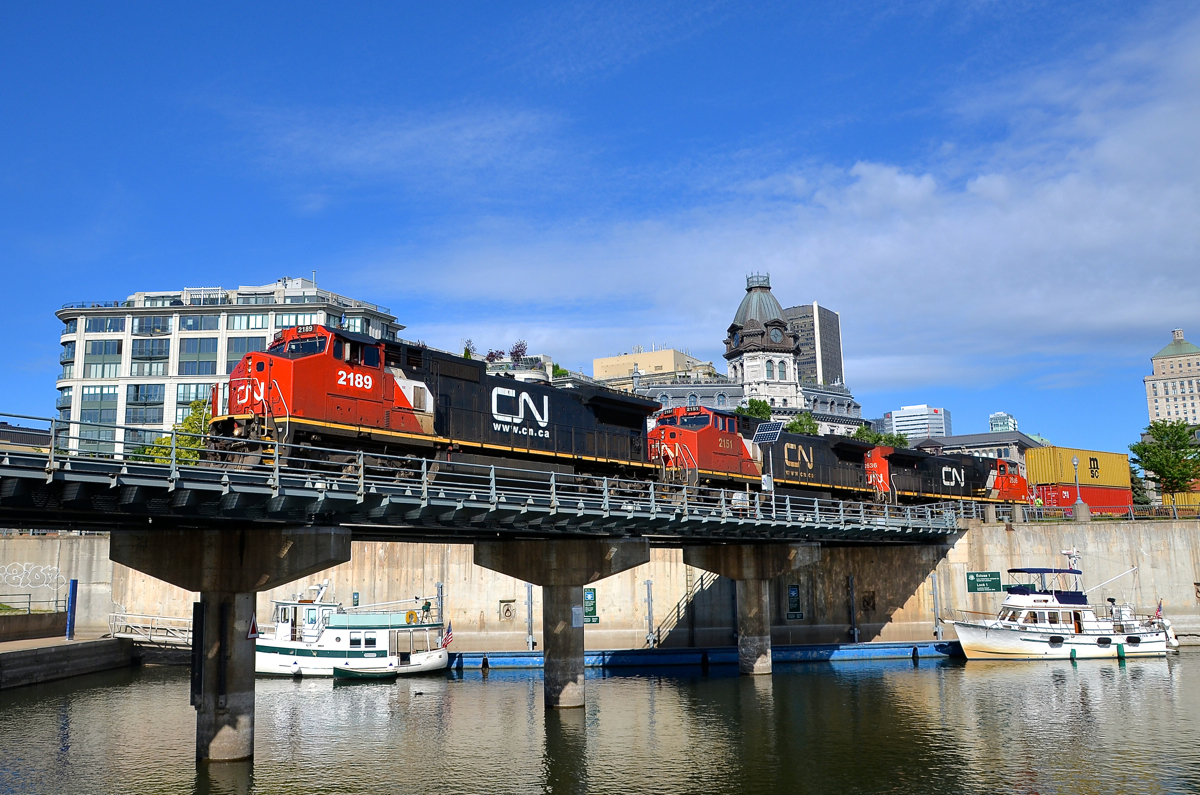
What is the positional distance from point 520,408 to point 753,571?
14257mm

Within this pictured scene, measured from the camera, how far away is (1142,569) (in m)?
48.9

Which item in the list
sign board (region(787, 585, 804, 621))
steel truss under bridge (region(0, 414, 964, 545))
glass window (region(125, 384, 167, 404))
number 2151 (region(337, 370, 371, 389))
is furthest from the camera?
glass window (region(125, 384, 167, 404))

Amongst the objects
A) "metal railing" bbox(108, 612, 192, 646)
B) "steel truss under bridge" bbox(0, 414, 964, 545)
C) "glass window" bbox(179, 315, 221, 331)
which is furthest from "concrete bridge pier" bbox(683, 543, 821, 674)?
"glass window" bbox(179, 315, 221, 331)

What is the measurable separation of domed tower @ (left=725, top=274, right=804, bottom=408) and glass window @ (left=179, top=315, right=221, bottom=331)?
82.3 m

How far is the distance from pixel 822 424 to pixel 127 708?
133m

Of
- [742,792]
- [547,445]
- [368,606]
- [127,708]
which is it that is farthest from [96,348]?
[742,792]

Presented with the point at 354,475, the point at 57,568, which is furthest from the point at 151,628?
the point at 354,475

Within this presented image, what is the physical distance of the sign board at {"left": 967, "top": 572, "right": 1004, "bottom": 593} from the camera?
5081 centimetres

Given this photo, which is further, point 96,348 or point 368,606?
point 96,348

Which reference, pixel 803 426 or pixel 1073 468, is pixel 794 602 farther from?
pixel 803 426

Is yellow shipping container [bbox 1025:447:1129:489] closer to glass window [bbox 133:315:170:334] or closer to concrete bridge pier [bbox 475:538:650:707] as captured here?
concrete bridge pier [bbox 475:538:650:707]

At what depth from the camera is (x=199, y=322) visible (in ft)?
333

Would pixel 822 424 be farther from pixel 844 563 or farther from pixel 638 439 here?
pixel 638 439

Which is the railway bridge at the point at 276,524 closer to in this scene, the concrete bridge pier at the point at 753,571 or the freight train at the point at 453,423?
the freight train at the point at 453,423
